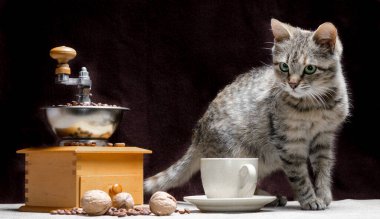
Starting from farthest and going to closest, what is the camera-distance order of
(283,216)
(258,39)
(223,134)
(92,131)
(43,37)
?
(258,39), (43,37), (223,134), (92,131), (283,216)

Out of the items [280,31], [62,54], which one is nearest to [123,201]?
[62,54]

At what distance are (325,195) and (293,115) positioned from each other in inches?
9.3

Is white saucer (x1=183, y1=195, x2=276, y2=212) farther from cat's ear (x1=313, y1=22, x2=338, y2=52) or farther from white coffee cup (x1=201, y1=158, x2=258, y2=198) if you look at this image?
cat's ear (x1=313, y1=22, x2=338, y2=52)

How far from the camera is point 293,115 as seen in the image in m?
1.66

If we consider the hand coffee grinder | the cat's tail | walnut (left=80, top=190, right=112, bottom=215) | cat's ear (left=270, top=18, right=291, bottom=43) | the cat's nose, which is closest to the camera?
walnut (left=80, top=190, right=112, bottom=215)

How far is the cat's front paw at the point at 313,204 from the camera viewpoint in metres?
1.63

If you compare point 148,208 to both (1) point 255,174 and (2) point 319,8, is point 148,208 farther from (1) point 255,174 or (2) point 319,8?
(2) point 319,8

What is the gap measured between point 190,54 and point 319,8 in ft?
1.53

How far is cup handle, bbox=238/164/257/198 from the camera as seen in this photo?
1.43 metres

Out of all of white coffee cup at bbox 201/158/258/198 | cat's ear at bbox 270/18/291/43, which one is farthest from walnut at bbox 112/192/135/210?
cat's ear at bbox 270/18/291/43

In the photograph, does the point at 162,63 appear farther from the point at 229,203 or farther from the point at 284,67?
the point at 229,203

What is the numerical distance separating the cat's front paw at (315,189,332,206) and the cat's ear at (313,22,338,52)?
38cm

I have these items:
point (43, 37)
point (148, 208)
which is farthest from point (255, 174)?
point (43, 37)

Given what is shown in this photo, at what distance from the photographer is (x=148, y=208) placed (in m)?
1.45
